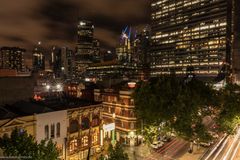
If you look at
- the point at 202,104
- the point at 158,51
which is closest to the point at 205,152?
the point at 202,104

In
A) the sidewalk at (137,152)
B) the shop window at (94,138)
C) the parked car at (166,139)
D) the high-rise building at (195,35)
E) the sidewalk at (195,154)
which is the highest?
the high-rise building at (195,35)

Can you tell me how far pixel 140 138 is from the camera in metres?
50.7

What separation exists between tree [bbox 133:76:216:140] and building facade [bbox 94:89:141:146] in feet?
30.4

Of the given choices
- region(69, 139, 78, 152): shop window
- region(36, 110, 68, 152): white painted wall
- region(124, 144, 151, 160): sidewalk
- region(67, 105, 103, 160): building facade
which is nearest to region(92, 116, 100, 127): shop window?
region(67, 105, 103, 160): building facade

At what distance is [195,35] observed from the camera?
166 m

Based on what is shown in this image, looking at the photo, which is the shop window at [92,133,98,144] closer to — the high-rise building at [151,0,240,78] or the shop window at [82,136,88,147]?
the shop window at [82,136,88,147]

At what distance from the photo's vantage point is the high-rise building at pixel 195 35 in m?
149

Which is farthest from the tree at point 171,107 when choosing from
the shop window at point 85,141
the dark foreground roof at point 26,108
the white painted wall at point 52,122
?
the white painted wall at point 52,122

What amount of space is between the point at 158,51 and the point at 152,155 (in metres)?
163

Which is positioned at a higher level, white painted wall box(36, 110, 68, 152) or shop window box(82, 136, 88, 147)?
white painted wall box(36, 110, 68, 152)

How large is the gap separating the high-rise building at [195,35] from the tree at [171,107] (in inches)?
3786

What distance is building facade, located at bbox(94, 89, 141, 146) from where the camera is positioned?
4897 cm

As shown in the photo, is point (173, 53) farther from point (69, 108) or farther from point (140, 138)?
point (69, 108)

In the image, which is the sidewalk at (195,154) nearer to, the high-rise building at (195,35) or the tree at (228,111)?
the tree at (228,111)
